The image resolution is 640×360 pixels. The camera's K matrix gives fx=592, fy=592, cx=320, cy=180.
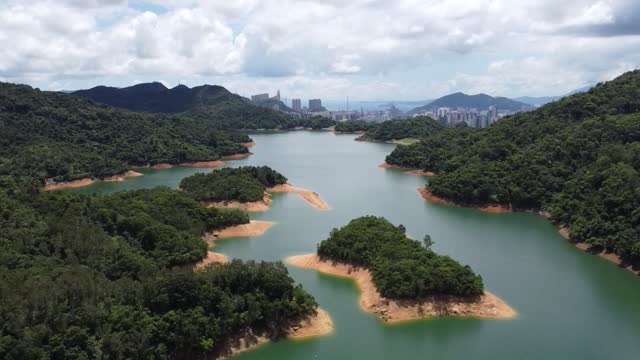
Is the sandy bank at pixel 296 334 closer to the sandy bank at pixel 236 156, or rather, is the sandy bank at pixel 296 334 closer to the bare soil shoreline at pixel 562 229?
the bare soil shoreline at pixel 562 229

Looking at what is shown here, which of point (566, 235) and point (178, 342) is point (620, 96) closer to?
point (566, 235)

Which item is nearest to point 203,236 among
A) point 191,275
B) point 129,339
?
point 191,275

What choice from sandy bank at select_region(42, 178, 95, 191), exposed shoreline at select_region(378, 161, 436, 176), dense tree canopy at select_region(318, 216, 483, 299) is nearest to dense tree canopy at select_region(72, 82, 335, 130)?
exposed shoreline at select_region(378, 161, 436, 176)

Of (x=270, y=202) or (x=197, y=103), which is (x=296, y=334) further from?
(x=197, y=103)

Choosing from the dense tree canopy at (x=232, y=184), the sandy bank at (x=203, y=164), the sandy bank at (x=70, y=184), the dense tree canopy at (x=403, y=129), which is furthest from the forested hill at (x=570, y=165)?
the dense tree canopy at (x=403, y=129)

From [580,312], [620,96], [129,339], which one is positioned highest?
[620,96]

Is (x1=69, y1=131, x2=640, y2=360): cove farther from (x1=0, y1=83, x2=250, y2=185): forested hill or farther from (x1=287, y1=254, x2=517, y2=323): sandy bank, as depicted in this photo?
(x1=0, y1=83, x2=250, y2=185): forested hill
